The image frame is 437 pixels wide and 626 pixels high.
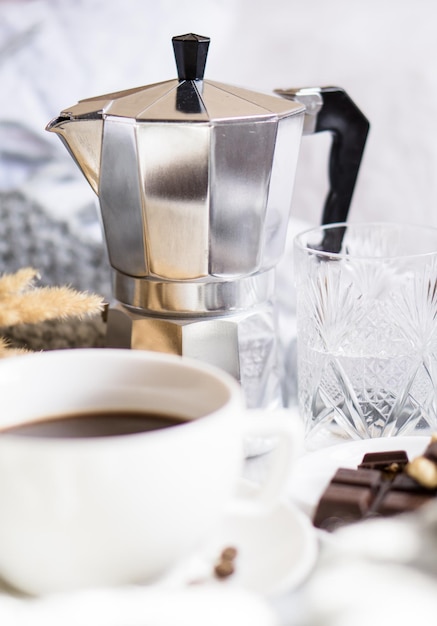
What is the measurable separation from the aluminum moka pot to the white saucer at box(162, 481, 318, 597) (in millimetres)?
185

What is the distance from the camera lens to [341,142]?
0.63 m

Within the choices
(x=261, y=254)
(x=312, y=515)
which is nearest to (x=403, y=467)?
(x=312, y=515)

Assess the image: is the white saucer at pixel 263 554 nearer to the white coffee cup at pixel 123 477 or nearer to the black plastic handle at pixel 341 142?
the white coffee cup at pixel 123 477

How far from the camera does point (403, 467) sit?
430 millimetres

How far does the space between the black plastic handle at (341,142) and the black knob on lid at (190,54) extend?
12cm

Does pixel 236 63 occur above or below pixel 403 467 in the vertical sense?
above

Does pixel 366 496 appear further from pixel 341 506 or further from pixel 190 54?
pixel 190 54

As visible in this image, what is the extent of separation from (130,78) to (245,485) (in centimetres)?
60

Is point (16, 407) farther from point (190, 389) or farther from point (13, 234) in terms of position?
point (13, 234)

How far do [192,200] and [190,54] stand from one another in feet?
0.30

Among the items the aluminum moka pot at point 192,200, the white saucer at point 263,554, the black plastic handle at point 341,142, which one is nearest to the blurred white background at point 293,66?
the black plastic handle at point 341,142

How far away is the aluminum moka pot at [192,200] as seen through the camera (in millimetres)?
488

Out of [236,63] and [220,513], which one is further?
[236,63]

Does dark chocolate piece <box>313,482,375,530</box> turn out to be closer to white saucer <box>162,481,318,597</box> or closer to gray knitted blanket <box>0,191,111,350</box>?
white saucer <box>162,481,318,597</box>
